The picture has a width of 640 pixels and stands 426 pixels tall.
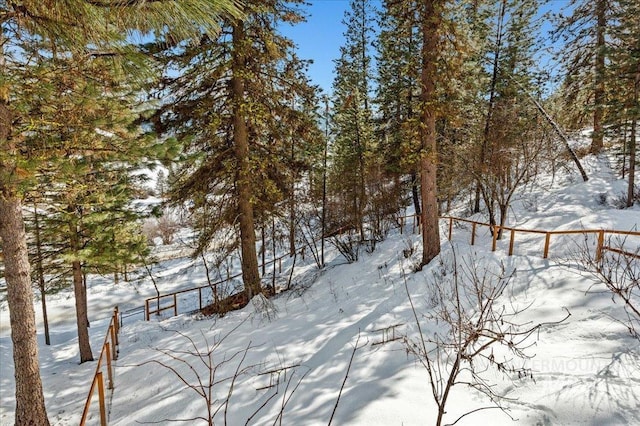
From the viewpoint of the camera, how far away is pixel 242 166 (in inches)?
355

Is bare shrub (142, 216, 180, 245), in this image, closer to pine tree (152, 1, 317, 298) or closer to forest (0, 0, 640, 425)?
forest (0, 0, 640, 425)

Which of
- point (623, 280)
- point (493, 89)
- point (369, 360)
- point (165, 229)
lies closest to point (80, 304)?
point (369, 360)

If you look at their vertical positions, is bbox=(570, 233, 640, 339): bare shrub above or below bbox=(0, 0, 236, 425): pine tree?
below

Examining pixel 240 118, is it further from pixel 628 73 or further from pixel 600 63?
pixel 600 63

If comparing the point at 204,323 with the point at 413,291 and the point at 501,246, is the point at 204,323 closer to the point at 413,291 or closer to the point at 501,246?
the point at 413,291

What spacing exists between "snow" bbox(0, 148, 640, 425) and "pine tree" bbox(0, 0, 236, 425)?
165 centimetres

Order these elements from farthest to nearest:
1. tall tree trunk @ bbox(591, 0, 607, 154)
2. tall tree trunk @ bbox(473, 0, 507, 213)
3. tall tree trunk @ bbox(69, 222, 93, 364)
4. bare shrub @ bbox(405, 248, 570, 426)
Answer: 1. tall tree trunk @ bbox(591, 0, 607, 154)
2. tall tree trunk @ bbox(473, 0, 507, 213)
3. tall tree trunk @ bbox(69, 222, 93, 364)
4. bare shrub @ bbox(405, 248, 570, 426)

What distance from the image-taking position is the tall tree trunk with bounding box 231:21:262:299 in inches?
332

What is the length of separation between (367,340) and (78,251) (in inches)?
334

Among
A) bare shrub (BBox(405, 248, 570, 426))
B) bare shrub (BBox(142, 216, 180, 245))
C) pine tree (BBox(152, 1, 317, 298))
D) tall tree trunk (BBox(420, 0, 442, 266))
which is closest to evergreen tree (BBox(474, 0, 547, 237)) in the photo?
tall tree trunk (BBox(420, 0, 442, 266))

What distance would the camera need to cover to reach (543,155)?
459 inches

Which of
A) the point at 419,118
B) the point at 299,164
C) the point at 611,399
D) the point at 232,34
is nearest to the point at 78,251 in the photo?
the point at 299,164

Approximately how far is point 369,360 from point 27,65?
602 centimetres

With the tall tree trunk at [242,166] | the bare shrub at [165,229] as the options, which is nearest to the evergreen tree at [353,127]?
the tall tree trunk at [242,166]
